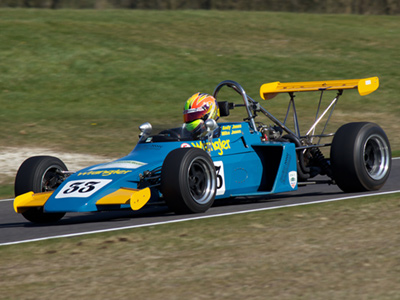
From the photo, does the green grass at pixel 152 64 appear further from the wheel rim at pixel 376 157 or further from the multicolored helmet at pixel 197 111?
the wheel rim at pixel 376 157

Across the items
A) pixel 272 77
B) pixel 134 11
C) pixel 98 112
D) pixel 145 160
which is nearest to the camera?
pixel 145 160

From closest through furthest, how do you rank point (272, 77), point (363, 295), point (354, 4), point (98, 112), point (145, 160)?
point (363, 295), point (145, 160), point (98, 112), point (272, 77), point (354, 4)

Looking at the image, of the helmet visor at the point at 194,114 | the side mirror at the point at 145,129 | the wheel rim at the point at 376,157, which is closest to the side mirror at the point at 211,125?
the helmet visor at the point at 194,114

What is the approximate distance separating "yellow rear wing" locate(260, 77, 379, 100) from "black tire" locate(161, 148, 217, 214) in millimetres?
2494

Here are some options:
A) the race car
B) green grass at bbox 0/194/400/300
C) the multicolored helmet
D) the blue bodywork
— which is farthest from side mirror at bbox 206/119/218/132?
green grass at bbox 0/194/400/300

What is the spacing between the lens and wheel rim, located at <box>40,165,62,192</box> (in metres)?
9.34

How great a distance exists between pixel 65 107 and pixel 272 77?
6268mm

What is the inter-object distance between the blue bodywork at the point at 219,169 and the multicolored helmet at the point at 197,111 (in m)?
0.24

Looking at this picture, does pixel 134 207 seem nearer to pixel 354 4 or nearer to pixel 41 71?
pixel 41 71

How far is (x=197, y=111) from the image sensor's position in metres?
9.78

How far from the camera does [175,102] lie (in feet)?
69.5

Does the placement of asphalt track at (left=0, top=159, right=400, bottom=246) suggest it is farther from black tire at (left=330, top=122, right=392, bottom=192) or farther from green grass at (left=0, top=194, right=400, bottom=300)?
green grass at (left=0, top=194, right=400, bottom=300)

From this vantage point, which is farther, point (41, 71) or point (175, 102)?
point (41, 71)

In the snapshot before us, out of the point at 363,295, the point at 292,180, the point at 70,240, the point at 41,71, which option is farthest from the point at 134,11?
the point at 363,295
